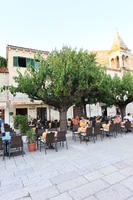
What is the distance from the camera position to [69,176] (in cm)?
425

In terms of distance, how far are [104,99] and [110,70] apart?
11974 millimetres

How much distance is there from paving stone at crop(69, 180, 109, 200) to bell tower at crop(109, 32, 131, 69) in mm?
25187

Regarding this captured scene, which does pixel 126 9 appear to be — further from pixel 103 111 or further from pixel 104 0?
pixel 103 111

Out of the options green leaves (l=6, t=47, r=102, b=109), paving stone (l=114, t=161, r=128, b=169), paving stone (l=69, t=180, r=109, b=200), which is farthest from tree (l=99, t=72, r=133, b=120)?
paving stone (l=69, t=180, r=109, b=200)

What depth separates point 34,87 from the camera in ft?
32.2

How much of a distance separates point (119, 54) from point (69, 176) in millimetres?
26641

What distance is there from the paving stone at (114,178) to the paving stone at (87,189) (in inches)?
8.3

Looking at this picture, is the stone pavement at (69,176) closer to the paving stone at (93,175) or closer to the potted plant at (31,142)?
the paving stone at (93,175)

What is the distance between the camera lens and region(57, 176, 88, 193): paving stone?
3585 millimetres

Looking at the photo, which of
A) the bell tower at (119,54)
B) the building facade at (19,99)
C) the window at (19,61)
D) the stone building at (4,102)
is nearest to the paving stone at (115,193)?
the building facade at (19,99)

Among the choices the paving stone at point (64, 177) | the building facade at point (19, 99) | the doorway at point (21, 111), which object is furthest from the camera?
the doorway at point (21, 111)

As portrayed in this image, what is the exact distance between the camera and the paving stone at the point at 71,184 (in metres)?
3.58

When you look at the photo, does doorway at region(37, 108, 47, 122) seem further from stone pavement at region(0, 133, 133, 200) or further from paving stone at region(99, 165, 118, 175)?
paving stone at region(99, 165, 118, 175)

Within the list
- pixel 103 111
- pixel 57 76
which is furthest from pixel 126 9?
pixel 103 111
